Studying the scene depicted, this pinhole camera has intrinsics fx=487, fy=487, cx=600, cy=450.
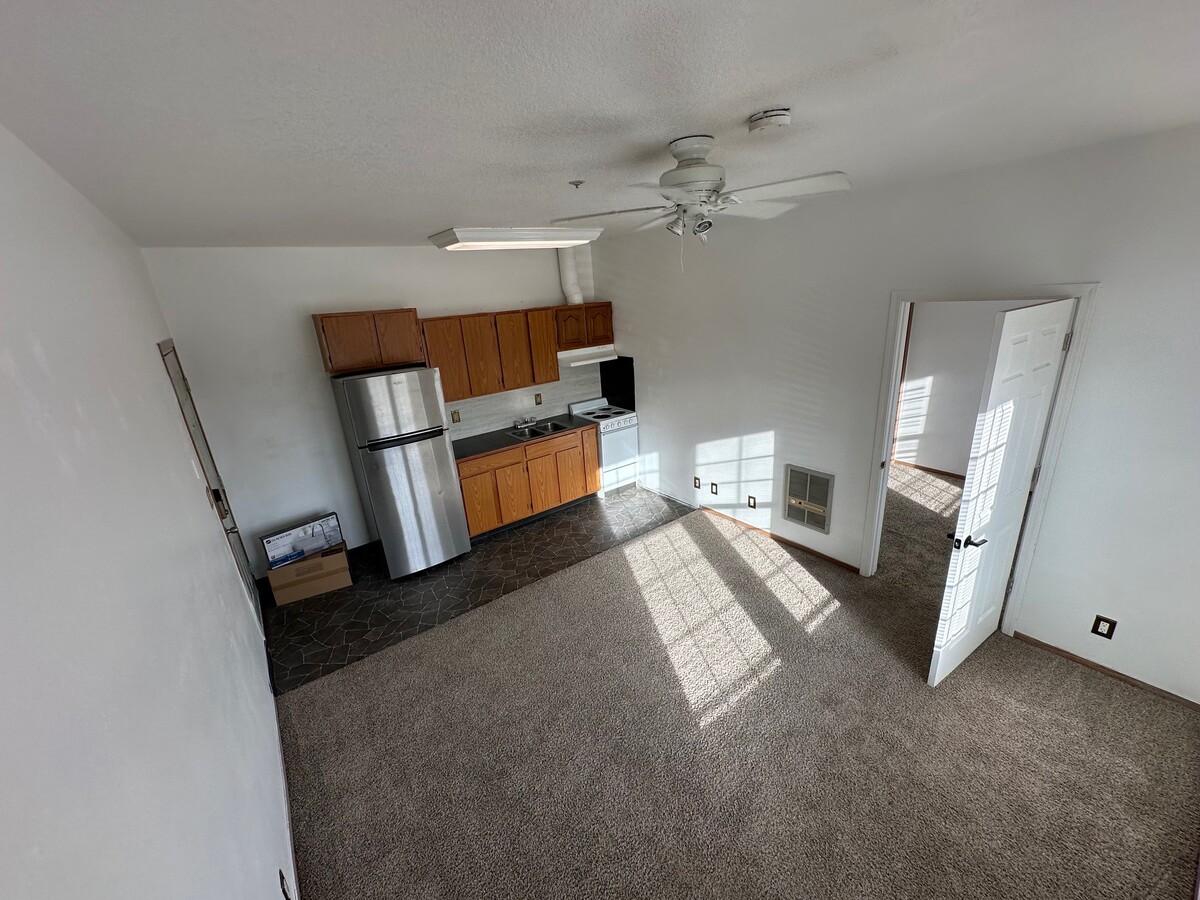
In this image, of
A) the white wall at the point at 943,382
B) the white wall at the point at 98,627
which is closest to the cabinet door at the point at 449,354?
the white wall at the point at 98,627

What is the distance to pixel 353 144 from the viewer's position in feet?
5.05

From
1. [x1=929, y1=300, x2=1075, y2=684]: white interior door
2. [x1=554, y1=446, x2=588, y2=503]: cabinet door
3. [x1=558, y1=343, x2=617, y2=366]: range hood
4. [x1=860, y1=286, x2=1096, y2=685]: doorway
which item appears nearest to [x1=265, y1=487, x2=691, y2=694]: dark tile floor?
[x1=554, y1=446, x2=588, y2=503]: cabinet door

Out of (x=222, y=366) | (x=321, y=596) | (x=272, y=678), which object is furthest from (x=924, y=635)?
(x=222, y=366)

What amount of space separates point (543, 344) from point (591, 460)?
51.9 inches

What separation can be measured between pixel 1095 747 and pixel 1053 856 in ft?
2.39

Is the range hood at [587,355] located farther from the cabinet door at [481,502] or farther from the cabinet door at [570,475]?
the cabinet door at [481,502]

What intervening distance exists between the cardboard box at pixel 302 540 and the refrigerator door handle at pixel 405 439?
91 cm

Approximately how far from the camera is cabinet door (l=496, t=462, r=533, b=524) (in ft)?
15.3

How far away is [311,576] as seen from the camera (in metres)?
3.92

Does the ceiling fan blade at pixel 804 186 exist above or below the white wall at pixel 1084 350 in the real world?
above

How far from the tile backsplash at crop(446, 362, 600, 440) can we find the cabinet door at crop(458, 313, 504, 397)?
0.92 feet

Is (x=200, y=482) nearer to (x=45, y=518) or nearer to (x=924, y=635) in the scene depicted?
(x=45, y=518)

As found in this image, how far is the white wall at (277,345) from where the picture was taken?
3592 mm

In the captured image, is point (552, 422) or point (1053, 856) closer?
point (1053, 856)
